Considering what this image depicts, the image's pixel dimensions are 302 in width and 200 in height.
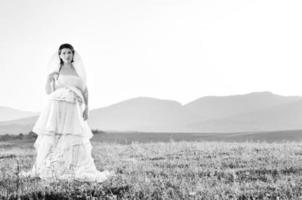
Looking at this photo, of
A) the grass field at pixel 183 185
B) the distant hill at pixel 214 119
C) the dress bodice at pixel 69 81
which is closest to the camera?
the grass field at pixel 183 185

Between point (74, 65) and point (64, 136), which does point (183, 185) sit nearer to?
point (64, 136)

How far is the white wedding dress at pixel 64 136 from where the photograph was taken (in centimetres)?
820

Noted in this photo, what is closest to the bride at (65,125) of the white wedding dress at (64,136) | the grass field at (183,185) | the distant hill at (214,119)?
the white wedding dress at (64,136)

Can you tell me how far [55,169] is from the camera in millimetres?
8094

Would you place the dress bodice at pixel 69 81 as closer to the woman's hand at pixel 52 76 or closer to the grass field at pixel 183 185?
the woman's hand at pixel 52 76

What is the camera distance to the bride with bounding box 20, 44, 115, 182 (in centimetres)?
822

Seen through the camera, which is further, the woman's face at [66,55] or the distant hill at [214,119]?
the distant hill at [214,119]

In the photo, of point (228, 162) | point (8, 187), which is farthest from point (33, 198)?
point (228, 162)

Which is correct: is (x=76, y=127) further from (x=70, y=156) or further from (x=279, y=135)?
(x=279, y=135)

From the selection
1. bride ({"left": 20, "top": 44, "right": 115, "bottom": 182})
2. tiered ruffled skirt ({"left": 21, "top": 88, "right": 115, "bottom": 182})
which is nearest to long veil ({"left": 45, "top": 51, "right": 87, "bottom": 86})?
bride ({"left": 20, "top": 44, "right": 115, "bottom": 182})

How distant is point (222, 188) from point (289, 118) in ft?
461

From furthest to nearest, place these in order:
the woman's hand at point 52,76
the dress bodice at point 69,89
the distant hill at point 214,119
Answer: the distant hill at point 214,119 < the woman's hand at point 52,76 < the dress bodice at point 69,89

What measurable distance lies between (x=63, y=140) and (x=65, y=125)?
0.33 metres

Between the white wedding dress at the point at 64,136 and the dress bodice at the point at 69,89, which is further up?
the dress bodice at the point at 69,89
